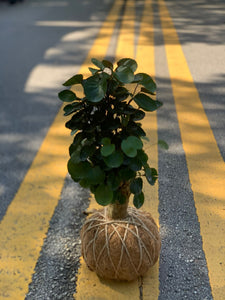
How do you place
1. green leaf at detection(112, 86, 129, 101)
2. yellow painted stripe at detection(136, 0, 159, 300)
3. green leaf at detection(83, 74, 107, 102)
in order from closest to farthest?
green leaf at detection(83, 74, 107, 102), green leaf at detection(112, 86, 129, 101), yellow painted stripe at detection(136, 0, 159, 300)

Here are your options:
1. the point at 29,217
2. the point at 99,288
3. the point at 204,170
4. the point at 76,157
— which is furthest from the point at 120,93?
the point at 204,170

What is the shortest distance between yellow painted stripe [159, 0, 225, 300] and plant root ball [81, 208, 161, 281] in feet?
1.18

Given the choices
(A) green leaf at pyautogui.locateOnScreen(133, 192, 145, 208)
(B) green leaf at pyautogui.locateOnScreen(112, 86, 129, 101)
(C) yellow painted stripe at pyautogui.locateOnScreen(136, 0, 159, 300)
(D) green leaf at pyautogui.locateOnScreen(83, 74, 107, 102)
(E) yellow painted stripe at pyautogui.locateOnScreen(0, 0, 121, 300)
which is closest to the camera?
(D) green leaf at pyautogui.locateOnScreen(83, 74, 107, 102)

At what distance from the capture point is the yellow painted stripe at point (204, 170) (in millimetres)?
2263

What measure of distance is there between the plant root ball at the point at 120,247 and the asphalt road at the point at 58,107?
0.17 metres

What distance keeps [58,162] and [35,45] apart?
3949 millimetres

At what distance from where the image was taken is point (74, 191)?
2912mm

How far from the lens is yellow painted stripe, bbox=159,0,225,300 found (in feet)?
7.43

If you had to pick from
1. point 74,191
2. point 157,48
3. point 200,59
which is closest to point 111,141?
point 74,191

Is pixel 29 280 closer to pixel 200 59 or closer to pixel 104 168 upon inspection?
pixel 104 168

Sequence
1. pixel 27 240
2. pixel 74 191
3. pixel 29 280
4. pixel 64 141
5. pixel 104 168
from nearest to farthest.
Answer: pixel 104 168 → pixel 29 280 → pixel 27 240 → pixel 74 191 → pixel 64 141

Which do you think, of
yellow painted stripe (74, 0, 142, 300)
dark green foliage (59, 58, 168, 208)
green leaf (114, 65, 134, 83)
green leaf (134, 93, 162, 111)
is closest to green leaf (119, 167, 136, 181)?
dark green foliage (59, 58, 168, 208)

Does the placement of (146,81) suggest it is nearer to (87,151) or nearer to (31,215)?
(87,151)

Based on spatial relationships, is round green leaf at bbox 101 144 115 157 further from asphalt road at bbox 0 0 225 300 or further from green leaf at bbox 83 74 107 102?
asphalt road at bbox 0 0 225 300
